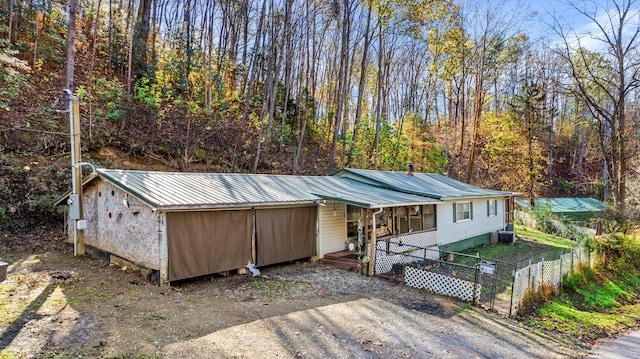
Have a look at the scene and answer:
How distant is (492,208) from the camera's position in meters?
19.4

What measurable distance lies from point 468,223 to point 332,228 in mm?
7818

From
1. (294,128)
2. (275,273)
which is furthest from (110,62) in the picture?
(275,273)

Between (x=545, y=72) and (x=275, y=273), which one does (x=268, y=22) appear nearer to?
(x=275, y=273)

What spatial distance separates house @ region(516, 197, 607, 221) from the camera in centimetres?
2765

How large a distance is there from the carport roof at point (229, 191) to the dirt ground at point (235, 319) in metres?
2.04

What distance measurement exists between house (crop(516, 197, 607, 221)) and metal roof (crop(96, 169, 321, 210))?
73.8 feet

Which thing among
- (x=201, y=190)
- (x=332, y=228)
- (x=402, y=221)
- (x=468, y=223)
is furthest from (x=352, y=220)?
(x=468, y=223)

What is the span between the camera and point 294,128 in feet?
89.2

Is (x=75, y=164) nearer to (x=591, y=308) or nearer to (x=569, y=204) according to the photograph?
(x=591, y=308)

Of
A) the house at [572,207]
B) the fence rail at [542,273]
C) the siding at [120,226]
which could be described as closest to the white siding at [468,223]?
the fence rail at [542,273]

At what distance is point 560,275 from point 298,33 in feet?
64.3

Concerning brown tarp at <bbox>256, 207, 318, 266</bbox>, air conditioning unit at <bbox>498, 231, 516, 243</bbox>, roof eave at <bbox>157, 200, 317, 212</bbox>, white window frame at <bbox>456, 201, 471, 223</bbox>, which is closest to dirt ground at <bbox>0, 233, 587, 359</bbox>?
brown tarp at <bbox>256, 207, 318, 266</bbox>

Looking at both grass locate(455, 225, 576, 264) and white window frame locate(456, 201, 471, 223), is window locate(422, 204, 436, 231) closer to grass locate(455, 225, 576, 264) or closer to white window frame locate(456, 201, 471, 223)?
grass locate(455, 225, 576, 264)

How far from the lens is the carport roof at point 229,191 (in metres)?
8.69
